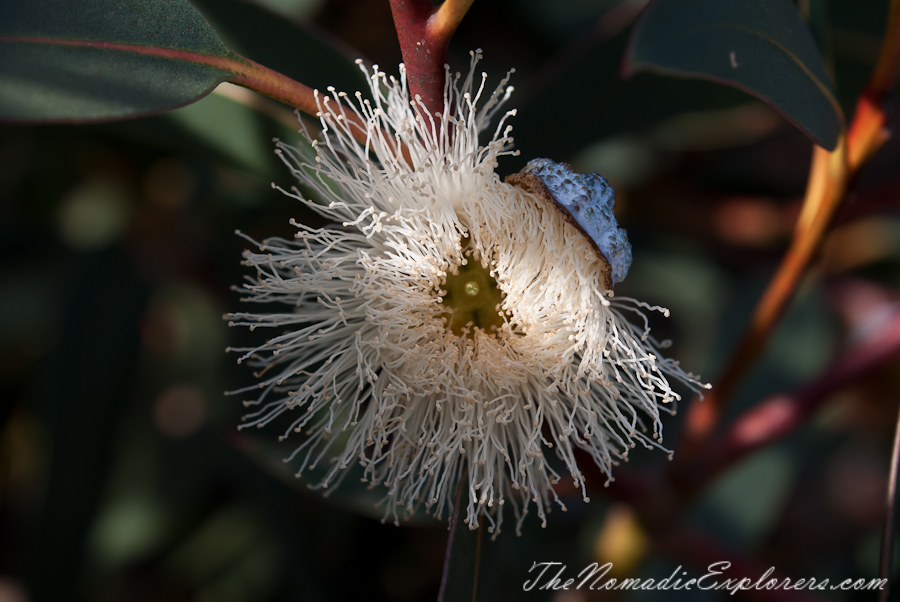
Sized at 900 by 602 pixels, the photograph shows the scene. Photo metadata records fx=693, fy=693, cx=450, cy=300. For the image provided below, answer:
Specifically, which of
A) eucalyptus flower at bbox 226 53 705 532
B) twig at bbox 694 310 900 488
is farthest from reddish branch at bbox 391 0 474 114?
twig at bbox 694 310 900 488

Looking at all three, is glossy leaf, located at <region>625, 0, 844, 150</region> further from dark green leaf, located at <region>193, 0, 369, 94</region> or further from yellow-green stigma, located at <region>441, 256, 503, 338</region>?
dark green leaf, located at <region>193, 0, 369, 94</region>

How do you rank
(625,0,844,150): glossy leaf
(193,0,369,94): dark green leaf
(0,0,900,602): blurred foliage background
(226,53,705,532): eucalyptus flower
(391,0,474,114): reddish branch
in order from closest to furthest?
A: 1. (625,0,844,150): glossy leaf
2. (391,0,474,114): reddish branch
3. (226,53,705,532): eucalyptus flower
4. (193,0,369,94): dark green leaf
5. (0,0,900,602): blurred foliage background

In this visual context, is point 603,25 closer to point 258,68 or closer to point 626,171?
point 626,171

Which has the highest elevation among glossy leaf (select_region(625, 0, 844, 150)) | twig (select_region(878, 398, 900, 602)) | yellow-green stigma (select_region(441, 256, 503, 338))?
glossy leaf (select_region(625, 0, 844, 150))

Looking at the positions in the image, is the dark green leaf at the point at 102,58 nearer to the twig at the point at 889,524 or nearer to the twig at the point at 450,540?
the twig at the point at 450,540

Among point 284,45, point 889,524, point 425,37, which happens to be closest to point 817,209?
point 889,524
